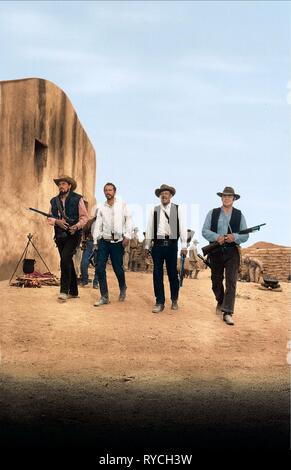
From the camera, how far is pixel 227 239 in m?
7.14

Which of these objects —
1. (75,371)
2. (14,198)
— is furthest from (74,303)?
(14,198)

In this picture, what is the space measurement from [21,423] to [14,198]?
788 cm

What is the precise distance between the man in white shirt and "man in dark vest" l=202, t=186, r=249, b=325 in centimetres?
120

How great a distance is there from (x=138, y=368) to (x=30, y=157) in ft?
25.8

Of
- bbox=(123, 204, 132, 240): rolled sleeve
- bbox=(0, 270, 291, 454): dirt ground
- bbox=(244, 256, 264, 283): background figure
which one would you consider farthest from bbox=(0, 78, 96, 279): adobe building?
bbox=(244, 256, 264, 283): background figure

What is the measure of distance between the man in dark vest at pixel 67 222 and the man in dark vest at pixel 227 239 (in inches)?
73.6

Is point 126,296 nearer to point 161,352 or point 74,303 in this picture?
point 74,303

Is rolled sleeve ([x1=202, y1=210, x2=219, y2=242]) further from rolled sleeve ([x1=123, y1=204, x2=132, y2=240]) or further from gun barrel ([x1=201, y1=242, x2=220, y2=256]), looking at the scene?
rolled sleeve ([x1=123, y1=204, x2=132, y2=240])

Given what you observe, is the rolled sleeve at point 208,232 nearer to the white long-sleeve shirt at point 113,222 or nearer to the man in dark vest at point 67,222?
the white long-sleeve shirt at point 113,222

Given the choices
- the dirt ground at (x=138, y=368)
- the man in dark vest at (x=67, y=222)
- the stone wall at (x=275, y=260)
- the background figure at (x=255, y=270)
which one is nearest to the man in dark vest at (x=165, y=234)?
the dirt ground at (x=138, y=368)

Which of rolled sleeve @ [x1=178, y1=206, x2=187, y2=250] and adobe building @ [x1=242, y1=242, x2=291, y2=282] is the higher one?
rolled sleeve @ [x1=178, y1=206, x2=187, y2=250]

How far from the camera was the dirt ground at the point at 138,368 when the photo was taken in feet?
12.8

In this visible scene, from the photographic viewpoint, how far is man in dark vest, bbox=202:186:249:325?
23.6 feet
